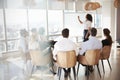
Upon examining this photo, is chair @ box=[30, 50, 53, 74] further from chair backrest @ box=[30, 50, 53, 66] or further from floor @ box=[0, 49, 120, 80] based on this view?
floor @ box=[0, 49, 120, 80]

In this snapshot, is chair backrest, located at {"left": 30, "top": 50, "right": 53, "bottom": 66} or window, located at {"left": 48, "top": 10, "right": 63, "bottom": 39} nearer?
chair backrest, located at {"left": 30, "top": 50, "right": 53, "bottom": 66}

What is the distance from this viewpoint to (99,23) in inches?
428

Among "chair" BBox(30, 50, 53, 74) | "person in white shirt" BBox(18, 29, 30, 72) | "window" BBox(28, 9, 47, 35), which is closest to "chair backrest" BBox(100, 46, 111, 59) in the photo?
"chair" BBox(30, 50, 53, 74)

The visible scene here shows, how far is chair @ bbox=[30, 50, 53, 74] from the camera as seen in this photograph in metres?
4.29

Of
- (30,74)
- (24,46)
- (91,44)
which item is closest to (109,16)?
(91,44)

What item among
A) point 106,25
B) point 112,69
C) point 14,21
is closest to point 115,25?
point 106,25

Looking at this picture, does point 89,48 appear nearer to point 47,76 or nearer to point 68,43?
point 68,43

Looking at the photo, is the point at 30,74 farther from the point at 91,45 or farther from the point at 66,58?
the point at 91,45

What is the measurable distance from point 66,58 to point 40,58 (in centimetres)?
64

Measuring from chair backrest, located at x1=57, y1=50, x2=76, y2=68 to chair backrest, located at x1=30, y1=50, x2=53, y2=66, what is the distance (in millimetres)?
351

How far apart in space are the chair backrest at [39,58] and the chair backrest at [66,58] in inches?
13.8

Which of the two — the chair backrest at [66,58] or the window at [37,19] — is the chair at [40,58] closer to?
the chair backrest at [66,58]

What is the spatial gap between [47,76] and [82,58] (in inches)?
36.9

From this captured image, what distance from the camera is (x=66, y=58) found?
410cm
